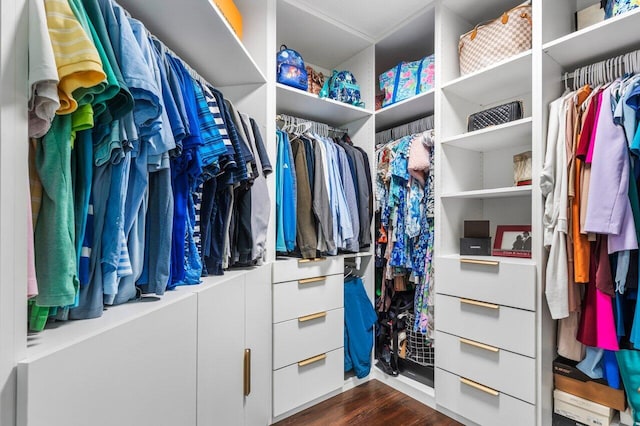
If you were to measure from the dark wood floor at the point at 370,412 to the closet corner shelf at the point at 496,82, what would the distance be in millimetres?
1809

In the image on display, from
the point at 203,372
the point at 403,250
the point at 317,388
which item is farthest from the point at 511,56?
the point at 317,388

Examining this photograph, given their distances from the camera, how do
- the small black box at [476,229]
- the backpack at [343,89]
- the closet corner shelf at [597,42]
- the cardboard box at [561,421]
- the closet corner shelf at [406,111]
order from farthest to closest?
1. the backpack at [343,89]
2. the closet corner shelf at [406,111]
3. the small black box at [476,229]
4. the cardboard box at [561,421]
5. the closet corner shelf at [597,42]

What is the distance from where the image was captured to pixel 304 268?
1.71 metres

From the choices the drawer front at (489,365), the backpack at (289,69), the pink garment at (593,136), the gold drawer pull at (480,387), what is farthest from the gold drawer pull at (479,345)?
the backpack at (289,69)

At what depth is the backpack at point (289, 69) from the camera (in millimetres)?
1767

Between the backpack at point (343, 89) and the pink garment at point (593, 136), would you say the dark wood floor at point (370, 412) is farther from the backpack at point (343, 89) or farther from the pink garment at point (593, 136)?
the backpack at point (343, 89)

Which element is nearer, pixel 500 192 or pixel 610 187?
pixel 610 187

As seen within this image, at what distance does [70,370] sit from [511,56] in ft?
6.45

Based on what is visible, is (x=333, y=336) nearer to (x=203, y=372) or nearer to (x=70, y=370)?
(x=203, y=372)

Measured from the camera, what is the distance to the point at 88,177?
2.02 ft

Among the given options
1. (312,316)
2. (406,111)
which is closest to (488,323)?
→ (312,316)

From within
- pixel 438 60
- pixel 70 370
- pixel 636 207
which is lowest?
pixel 70 370

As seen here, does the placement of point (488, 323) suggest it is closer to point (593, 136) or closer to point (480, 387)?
point (480, 387)

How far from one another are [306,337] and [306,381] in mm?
243
